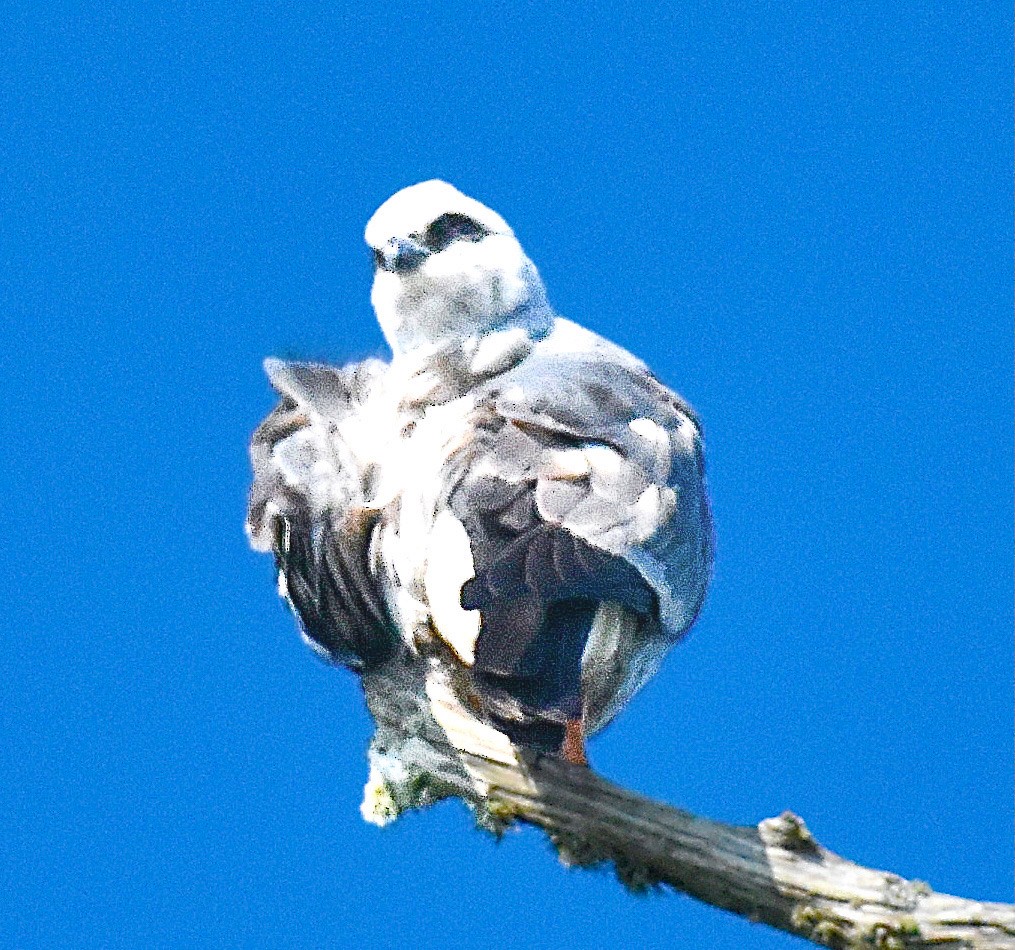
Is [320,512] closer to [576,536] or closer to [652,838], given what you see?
[576,536]

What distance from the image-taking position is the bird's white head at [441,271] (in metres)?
6.51

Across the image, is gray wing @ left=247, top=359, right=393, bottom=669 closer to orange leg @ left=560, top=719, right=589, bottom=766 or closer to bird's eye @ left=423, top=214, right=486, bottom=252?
bird's eye @ left=423, top=214, right=486, bottom=252

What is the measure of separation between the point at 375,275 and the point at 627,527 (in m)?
1.26

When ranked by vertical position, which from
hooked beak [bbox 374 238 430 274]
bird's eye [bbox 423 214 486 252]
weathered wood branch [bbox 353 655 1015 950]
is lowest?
weathered wood branch [bbox 353 655 1015 950]

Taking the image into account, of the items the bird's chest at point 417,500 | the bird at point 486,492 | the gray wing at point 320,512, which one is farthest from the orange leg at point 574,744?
the gray wing at point 320,512

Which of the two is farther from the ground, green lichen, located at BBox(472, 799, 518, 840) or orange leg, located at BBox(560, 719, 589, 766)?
orange leg, located at BBox(560, 719, 589, 766)

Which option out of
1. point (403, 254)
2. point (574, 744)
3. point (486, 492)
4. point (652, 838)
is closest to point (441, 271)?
point (403, 254)

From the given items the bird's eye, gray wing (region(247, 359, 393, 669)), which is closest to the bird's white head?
the bird's eye

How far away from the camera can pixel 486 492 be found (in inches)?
229

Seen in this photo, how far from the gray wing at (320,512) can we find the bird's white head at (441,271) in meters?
0.19

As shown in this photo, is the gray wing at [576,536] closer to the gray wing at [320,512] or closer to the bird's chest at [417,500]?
the bird's chest at [417,500]

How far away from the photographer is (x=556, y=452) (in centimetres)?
591

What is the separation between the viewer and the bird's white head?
21.4 ft

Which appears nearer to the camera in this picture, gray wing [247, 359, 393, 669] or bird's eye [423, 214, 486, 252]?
gray wing [247, 359, 393, 669]
